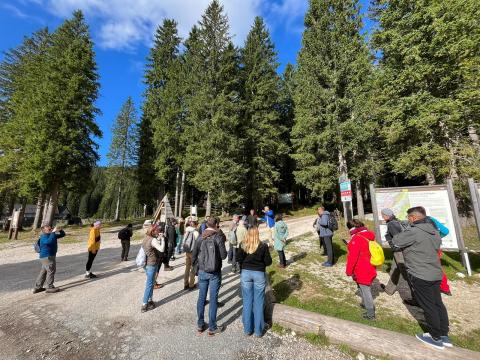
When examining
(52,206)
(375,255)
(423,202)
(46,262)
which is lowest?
(46,262)

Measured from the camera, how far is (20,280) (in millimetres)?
8000

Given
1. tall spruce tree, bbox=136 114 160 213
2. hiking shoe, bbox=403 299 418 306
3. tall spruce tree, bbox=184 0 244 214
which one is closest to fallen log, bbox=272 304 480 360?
hiking shoe, bbox=403 299 418 306

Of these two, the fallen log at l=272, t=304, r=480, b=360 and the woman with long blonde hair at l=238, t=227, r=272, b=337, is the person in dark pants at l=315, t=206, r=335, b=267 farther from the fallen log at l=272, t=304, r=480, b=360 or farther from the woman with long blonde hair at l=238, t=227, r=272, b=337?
the woman with long blonde hair at l=238, t=227, r=272, b=337

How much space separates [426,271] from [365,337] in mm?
1509

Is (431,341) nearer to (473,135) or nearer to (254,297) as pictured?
(254,297)

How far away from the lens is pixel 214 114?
23094mm

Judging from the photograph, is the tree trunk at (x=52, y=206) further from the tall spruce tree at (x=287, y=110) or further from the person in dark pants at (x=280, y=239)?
the tall spruce tree at (x=287, y=110)

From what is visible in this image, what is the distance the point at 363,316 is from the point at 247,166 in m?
20.6

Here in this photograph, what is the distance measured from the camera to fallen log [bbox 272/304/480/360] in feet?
11.2

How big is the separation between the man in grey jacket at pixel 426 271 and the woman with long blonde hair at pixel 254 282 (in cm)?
242

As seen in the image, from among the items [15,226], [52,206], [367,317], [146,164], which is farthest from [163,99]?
[367,317]

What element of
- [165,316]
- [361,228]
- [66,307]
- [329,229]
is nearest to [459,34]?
[329,229]

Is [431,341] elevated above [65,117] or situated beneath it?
situated beneath

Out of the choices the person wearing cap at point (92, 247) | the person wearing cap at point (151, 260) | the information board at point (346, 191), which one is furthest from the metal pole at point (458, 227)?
the person wearing cap at point (92, 247)
